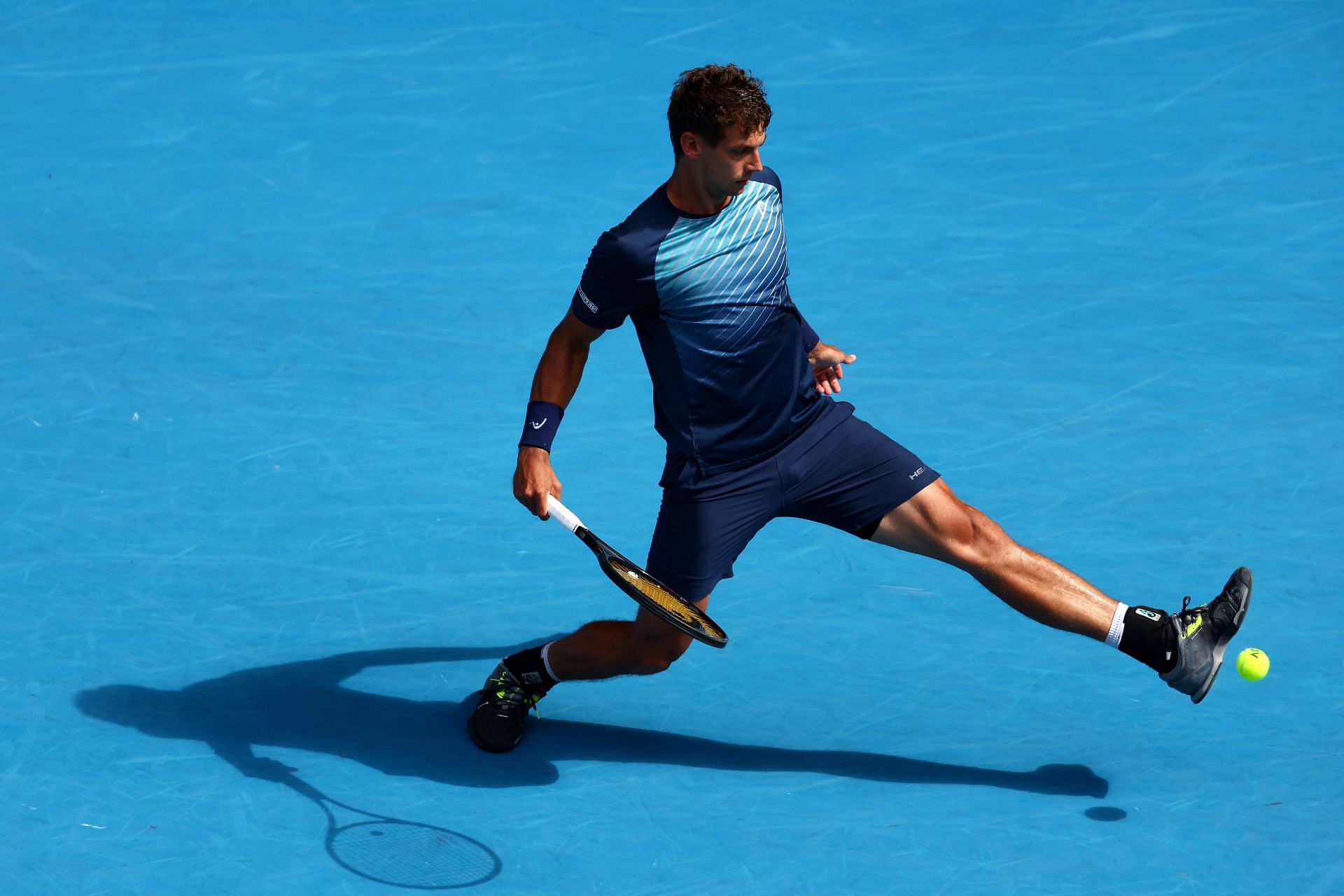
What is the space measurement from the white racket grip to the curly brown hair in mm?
1026

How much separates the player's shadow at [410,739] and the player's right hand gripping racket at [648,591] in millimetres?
609

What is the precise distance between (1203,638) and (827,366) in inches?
54.0

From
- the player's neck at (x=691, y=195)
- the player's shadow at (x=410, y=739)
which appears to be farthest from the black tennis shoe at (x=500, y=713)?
the player's neck at (x=691, y=195)

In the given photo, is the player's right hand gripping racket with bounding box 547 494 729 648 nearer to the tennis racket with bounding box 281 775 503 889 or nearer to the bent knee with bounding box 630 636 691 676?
the bent knee with bounding box 630 636 691 676

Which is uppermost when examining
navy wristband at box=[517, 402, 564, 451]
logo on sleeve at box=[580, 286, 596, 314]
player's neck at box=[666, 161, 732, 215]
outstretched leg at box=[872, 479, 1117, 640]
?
player's neck at box=[666, 161, 732, 215]

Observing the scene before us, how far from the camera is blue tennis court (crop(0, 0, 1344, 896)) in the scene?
4566mm

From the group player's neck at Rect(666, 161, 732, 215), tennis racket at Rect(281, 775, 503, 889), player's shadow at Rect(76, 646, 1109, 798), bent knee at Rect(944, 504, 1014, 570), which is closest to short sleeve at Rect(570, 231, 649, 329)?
player's neck at Rect(666, 161, 732, 215)

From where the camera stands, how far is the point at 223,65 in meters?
10.5

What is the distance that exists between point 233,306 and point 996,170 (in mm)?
4273

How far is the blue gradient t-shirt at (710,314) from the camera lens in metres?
4.57

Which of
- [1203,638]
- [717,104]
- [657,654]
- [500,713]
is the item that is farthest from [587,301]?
[1203,638]

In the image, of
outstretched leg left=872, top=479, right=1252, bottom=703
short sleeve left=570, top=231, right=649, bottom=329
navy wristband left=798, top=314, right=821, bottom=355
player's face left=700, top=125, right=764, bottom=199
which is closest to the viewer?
player's face left=700, top=125, right=764, bottom=199

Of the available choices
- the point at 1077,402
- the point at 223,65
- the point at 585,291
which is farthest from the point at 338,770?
the point at 223,65

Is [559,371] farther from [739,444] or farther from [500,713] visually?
[500,713]
